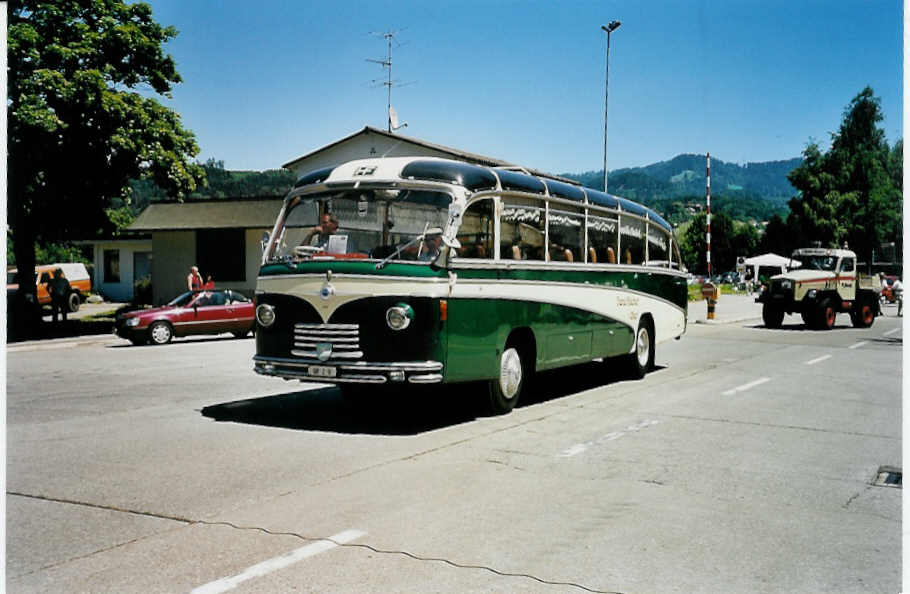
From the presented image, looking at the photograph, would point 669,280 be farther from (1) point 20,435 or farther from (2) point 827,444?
(1) point 20,435

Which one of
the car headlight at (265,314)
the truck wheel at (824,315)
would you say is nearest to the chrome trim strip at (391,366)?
the car headlight at (265,314)

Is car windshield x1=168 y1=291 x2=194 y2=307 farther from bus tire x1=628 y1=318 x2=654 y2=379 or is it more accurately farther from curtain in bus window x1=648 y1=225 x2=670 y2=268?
bus tire x1=628 y1=318 x2=654 y2=379

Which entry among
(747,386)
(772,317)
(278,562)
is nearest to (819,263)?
(772,317)

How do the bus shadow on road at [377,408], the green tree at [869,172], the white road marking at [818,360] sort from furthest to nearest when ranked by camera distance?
1. the white road marking at [818,360]
2. the bus shadow on road at [377,408]
3. the green tree at [869,172]

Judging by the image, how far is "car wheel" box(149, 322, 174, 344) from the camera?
72.1ft

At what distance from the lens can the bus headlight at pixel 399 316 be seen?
8.89 metres

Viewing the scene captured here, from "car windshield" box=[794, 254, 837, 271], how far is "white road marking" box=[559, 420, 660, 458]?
865 inches

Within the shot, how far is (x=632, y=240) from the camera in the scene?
14.1 meters

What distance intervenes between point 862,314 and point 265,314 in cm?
2504

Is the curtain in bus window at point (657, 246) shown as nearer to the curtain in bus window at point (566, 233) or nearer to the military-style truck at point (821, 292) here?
the curtain in bus window at point (566, 233)

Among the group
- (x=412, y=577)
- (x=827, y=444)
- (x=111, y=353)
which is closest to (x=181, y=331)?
(x=111, y=353)

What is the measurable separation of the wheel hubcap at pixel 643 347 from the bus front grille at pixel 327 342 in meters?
6.22

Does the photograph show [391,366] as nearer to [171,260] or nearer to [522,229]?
[522,229]

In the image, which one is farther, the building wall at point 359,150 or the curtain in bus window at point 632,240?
the building wall at point 359,150
